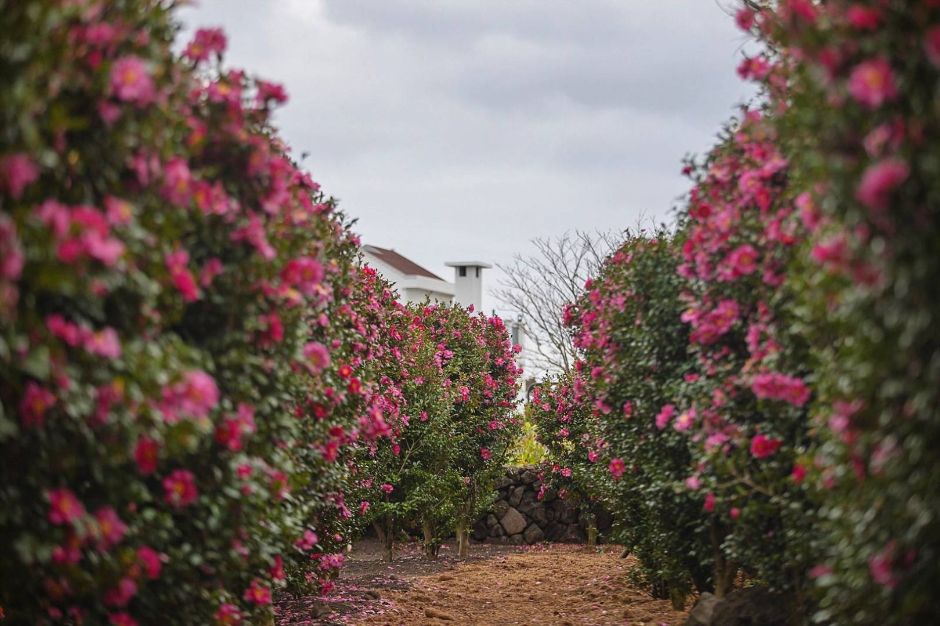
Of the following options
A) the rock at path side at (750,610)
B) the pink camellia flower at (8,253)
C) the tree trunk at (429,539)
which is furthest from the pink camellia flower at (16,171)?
the tree trunk at (429,539)

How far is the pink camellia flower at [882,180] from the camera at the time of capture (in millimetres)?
2320

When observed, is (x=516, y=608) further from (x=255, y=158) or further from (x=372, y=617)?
(x=255, y=158)

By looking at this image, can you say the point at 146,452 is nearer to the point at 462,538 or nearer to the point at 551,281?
the point at 462,538

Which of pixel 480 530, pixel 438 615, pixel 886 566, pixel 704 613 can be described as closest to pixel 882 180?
pixel 886 566

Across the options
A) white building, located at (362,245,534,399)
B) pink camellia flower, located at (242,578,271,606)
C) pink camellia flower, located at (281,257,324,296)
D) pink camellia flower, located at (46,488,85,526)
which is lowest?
pink camellia flower, located at (242,578,271,606)

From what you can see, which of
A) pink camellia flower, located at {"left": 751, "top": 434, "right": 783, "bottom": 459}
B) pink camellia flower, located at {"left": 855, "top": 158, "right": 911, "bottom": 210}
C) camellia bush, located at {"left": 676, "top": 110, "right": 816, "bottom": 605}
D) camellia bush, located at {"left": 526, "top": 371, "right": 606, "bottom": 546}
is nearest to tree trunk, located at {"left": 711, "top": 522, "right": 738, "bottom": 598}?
camellia bush, located at {"left": 676, "top": 110, "right": 816, "bottom": 605}

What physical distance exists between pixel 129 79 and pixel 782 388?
8.63 feet

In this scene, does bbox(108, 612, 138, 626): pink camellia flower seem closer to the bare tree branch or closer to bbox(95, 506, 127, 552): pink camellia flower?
bbox(95, 506, 127, 552): pink camellia flower

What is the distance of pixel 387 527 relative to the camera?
10805 mm

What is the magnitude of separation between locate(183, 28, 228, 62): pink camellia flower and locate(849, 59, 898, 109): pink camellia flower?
2253 mm

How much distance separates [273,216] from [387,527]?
25.0 ft

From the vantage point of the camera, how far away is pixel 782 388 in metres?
3.83

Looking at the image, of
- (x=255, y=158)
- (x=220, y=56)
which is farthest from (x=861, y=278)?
(x=220, y=56)

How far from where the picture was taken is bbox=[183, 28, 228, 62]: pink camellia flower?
3574mm
